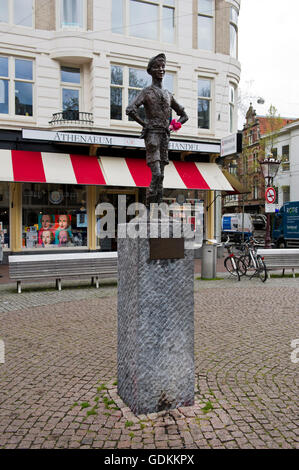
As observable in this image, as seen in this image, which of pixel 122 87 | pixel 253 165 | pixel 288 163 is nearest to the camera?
pixel 122 87

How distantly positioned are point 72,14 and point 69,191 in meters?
6.76

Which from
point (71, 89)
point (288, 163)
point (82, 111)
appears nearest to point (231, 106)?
point (82, 111)

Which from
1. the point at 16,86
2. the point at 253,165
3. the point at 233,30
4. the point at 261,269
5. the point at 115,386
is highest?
the point at 233,30

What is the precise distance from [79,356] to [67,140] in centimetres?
1078

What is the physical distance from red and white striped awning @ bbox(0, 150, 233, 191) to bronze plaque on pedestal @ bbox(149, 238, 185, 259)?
11.0 metres

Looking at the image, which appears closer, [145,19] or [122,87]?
[122,87]

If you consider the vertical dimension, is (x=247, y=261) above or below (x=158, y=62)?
below

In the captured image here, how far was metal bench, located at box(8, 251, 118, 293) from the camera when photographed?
9516 mm

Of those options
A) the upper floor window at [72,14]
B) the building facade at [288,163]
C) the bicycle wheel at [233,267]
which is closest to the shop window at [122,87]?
the upper floor window at [72,14]

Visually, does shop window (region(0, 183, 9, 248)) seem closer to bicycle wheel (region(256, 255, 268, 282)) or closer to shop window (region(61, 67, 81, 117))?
shop window (region(61, 67, 81, 117))

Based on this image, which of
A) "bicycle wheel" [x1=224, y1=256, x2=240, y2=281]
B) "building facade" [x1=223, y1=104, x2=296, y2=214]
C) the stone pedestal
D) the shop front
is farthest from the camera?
"building facade" [x1=223, y1=104, x2=296, y2=214]

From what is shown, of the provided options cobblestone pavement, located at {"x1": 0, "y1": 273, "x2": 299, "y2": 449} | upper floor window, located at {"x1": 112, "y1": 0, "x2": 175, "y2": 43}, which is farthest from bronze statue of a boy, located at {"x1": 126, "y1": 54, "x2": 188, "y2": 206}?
upper floor window, located at {"x1": 112, "y1": 0, "x2": 175, "y2": 43}

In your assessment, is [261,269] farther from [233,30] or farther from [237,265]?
[233,30]

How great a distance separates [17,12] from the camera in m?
15.0
